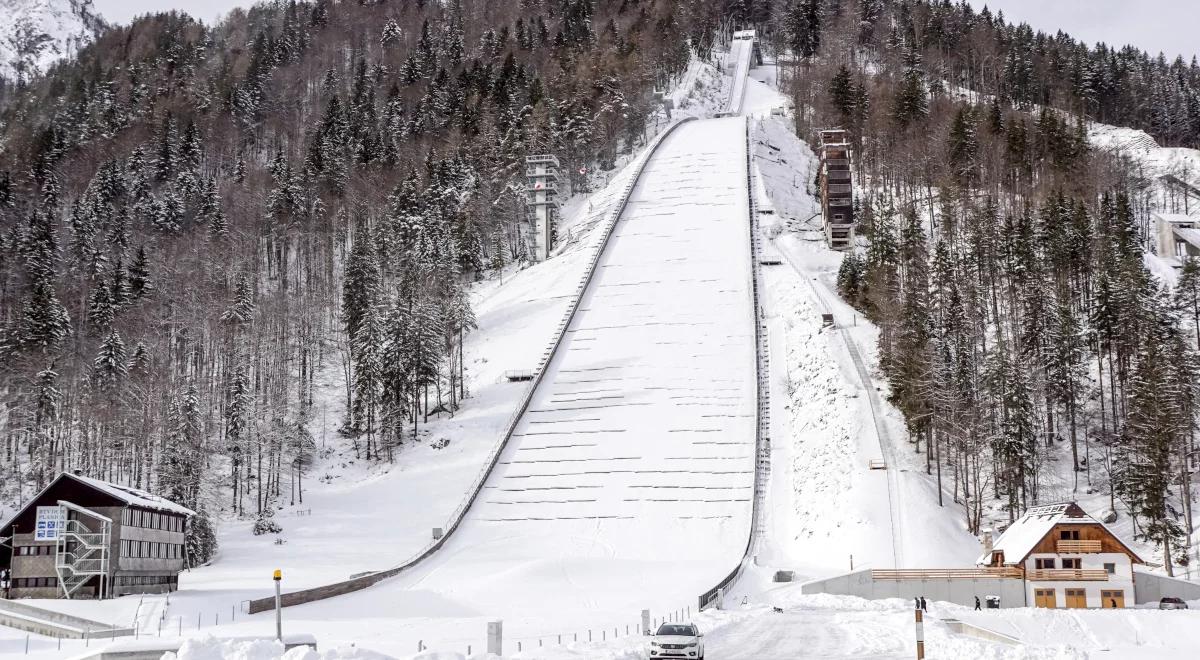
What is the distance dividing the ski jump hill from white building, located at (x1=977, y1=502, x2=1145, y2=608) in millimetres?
9721

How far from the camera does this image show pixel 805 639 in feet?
64.8

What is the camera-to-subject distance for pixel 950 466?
44.9 meters

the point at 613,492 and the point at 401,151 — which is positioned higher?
the point at 401,151

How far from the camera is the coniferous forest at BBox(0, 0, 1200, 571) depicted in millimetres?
46688

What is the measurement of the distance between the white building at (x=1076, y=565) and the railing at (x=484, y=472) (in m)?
20.8

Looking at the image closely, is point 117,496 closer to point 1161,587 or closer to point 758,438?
point 758,438

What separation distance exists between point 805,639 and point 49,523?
23455 mm

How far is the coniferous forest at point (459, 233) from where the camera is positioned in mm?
46688

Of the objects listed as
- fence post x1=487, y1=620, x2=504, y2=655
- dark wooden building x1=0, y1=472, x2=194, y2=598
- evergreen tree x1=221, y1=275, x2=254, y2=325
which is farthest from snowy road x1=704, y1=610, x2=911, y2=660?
evergreen tree x1=221, y1=275, x2=254, y2=325

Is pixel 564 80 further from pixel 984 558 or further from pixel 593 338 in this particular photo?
pixel 984 558

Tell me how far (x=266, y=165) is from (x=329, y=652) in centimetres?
9923

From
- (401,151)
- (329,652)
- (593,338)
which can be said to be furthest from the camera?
(401,151)

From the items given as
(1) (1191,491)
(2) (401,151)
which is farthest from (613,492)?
(2) (401,151)

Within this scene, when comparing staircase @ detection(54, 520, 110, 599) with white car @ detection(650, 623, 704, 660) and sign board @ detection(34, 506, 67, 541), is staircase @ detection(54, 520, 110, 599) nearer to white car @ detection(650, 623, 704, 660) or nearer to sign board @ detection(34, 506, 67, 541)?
sign board @ detection(34, 506, 67, 541)
